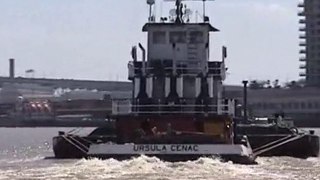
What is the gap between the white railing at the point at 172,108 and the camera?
168 ft

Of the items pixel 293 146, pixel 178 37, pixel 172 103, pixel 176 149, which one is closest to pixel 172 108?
pixel 172 103

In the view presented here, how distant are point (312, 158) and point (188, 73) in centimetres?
1075

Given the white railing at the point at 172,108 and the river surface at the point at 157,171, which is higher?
the white railing at the point at 172,108

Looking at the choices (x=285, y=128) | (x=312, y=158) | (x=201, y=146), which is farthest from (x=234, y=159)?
(x=285, y=128)

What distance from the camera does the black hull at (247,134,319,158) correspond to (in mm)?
58438

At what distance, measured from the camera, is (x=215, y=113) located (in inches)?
2007

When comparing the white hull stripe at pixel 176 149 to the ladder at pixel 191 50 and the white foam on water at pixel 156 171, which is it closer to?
the white foam on water at pixel 156 171

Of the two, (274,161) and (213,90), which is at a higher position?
(213,90)

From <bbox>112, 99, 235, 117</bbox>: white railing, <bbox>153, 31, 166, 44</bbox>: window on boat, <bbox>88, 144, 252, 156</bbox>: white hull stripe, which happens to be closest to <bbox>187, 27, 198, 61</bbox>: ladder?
<bbox>153, 31, 166, 44</bbox>: window on boat

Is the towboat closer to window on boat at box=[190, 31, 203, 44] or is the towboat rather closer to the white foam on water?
window on boat at box=[190, 31, 203, 44]

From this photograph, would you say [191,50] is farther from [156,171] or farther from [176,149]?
[156,171]

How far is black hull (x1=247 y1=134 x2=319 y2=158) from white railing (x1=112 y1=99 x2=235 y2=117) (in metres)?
6.96

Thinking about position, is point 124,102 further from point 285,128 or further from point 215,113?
point 285,128

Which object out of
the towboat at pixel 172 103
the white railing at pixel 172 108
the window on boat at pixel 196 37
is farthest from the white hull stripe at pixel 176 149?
the window on boat at pixel 196 37
